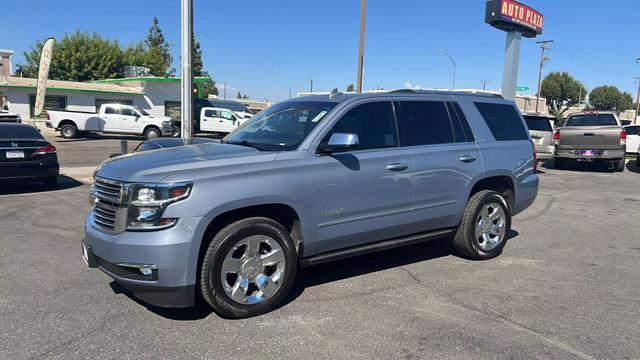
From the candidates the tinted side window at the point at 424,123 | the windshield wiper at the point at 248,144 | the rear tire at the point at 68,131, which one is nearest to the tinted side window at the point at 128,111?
the rear tire at the point at 68,131

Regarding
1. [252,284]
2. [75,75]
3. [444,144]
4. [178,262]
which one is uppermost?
[75,75]

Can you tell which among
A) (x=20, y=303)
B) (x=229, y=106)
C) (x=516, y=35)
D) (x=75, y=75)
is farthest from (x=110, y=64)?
(x=20, y=303)

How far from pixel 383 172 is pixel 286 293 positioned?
1449 millimetres

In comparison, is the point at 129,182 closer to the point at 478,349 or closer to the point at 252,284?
the point at 252,284

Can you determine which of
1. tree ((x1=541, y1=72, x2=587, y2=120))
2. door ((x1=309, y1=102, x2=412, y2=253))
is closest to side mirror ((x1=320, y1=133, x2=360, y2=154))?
door ((x1=309, y1=102, x2=412, y2=253))

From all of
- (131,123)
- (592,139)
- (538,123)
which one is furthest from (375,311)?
(131,123)

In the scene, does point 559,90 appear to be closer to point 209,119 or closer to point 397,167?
point 209,119

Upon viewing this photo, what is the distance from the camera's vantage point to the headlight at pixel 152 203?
12.0ft

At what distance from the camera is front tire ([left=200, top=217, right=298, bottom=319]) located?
3.87 meters

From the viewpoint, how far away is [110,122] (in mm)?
27578

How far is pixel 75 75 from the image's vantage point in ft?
168

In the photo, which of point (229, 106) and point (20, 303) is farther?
point (229, 106)

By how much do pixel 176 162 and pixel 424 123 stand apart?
8.71 ft

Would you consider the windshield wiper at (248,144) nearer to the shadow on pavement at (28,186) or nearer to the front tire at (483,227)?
the front tire at (483,227)
